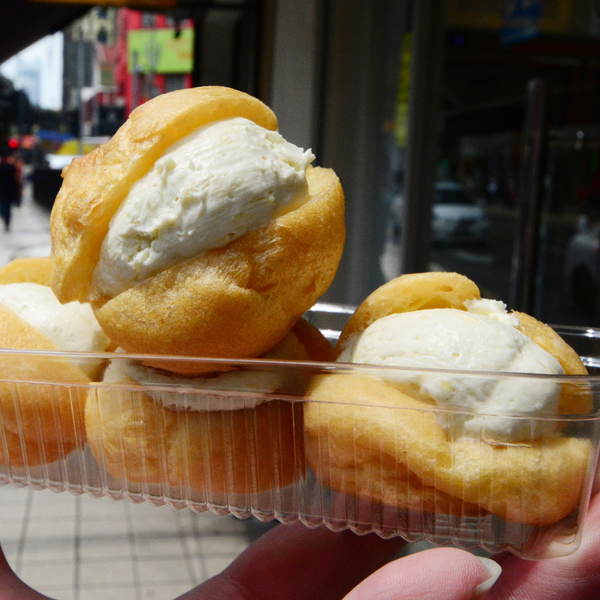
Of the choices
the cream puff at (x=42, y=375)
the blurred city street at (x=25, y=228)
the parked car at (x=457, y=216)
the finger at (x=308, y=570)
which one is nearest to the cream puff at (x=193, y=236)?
the cream puff at (x=42, y=375)

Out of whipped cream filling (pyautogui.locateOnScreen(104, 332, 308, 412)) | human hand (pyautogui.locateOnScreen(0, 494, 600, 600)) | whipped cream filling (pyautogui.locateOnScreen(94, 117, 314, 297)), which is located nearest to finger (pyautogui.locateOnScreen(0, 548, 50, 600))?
human hand (pyautogui.locateOnScreen(0, 494, 600, 600))

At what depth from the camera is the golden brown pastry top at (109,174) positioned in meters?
0.94

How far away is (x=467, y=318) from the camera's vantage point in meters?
0.97

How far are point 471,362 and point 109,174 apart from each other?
58 cm

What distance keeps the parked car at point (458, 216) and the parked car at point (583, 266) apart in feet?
2.37

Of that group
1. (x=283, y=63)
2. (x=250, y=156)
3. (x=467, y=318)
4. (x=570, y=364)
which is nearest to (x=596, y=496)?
(x=570, y=364)

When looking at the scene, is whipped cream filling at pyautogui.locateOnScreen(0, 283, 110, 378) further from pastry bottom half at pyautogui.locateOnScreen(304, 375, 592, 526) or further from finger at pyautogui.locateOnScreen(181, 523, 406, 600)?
finger at pyautogui.locateOnScreen(181, 523, 406, 600)

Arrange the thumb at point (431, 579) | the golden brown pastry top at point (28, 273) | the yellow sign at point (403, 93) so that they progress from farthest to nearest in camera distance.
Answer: the yellow sign at point (403, 93) → the golden brown pastry top at point (28, 273) → the thumb at point (431, 579)

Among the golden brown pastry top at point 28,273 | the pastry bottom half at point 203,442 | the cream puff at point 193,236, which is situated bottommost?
the pastry bottom half at point 203,442

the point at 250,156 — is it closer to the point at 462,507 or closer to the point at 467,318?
the point at 467,318

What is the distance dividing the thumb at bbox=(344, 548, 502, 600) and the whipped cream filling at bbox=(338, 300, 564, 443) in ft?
0.53

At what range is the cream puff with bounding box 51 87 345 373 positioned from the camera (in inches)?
35.7

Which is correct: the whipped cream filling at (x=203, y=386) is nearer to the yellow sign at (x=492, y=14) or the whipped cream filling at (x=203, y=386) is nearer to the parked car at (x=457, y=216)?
the yellow sign at (x=492, y=14)

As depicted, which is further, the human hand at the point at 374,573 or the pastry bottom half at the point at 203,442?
the pastry bottom half at the point at 203,442
